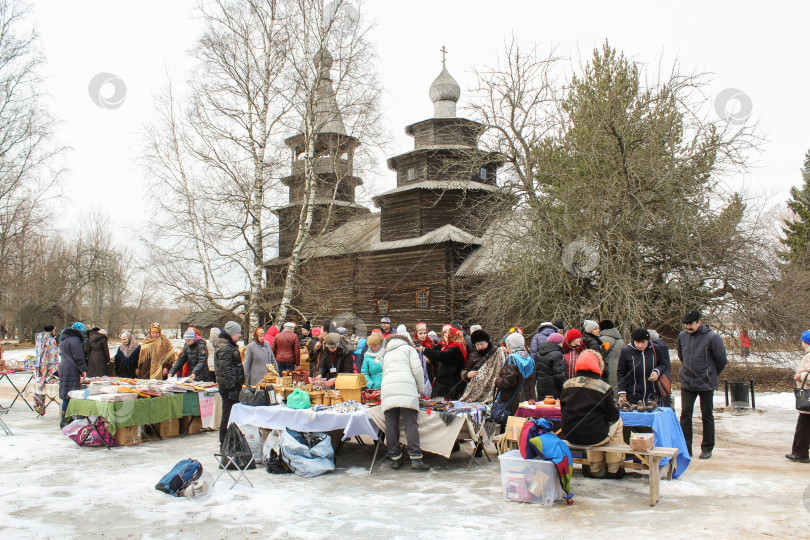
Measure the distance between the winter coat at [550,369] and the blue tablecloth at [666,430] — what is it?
3.14 ft

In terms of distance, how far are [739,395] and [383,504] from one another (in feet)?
31.4

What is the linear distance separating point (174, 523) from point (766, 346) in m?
14.4

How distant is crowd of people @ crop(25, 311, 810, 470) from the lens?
Result: 18.9 ft

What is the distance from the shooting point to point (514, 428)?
618cm

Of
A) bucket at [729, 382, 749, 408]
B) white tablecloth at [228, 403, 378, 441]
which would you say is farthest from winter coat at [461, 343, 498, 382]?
bucket at [729, 382, 749, 408]

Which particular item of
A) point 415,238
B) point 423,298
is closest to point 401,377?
point 423,298

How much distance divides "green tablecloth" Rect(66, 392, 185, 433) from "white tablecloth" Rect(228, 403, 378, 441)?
7.03 feet

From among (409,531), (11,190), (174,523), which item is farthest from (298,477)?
(11,190)

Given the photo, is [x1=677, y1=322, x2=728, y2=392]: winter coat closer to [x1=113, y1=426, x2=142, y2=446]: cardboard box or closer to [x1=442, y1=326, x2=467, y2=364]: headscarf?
[x1=442, y1=326, x2=467, y2=364]: headscarf

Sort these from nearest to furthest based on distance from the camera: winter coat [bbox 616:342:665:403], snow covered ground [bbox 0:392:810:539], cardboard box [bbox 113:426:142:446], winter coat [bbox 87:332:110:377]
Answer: snow covered ground [bbox 0:392:810:539] < winter coat [bbox 616:342:665:403] < cardboard box [bbox 113:426:142:446] < winter coat [bbox 87:332:110:377]

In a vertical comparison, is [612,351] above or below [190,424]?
above

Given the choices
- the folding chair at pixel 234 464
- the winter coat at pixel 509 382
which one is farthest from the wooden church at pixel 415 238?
the folding chair at pixel 234 464

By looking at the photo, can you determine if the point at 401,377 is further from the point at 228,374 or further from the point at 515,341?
the point at 228,374

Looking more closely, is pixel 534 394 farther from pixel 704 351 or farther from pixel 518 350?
pixel 704 351
